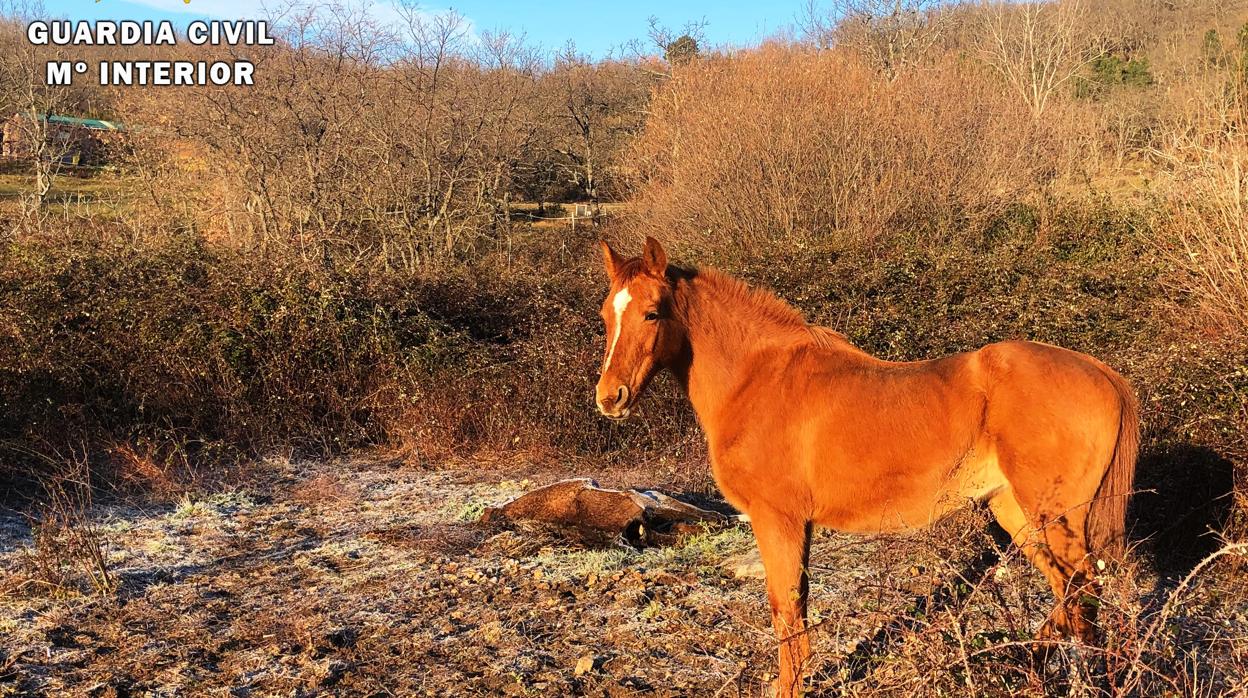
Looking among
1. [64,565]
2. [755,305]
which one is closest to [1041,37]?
[755,305]

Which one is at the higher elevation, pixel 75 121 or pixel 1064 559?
pixel 75 121

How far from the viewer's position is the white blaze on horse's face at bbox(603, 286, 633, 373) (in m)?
3.67

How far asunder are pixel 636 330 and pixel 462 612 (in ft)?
6.62

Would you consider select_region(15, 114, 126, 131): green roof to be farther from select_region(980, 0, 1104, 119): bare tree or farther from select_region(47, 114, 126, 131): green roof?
select_region(980, 0, 1104, 119): bare tree

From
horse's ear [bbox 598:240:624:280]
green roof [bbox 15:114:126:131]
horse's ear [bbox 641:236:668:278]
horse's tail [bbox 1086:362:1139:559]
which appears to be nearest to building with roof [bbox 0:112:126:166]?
green roof [bbox 15:114:126:131]

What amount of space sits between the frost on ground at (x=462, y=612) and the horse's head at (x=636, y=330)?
1.04 metres

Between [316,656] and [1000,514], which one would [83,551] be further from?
[1000,514]

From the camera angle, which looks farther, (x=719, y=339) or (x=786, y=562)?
(x=719, y=339)

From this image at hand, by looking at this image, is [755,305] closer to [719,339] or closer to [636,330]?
[719,339]

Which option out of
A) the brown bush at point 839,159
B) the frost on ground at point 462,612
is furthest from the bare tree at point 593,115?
the frost on ground at point 462,612

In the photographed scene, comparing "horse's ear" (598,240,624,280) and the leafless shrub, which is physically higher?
"horse's ear" (598,240,624,280)

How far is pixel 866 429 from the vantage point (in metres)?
3.42

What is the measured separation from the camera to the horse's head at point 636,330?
12.0ft

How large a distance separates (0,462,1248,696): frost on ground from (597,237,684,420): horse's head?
3.42 ft
